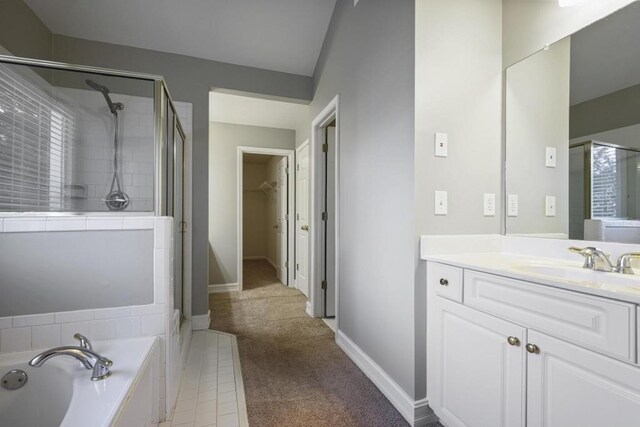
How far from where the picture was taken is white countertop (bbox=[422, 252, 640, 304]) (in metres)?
0.83

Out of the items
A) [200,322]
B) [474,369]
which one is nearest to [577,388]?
[474,369]

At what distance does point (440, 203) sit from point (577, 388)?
889mm

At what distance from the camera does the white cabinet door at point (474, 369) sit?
1.08m

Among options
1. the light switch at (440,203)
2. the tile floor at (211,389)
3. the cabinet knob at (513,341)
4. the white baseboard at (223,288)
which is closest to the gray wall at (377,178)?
the light switch at (440,203)

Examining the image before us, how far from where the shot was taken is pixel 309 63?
299 centimetres

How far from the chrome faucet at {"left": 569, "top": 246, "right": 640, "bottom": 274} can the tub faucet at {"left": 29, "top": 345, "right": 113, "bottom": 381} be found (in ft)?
6.26

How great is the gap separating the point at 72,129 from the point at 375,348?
2281 mm

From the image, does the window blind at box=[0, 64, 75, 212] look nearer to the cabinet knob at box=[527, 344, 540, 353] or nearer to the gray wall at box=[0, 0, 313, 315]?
the gray wall at box=[0, 0, 313, 315]

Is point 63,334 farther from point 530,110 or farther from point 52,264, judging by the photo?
point 530,110

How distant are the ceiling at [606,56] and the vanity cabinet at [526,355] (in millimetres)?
1003

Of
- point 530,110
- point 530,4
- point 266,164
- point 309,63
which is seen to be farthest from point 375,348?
point 266,164

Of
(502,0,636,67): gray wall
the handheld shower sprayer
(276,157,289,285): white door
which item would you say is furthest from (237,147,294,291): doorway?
(502,0,636,67): gray wall

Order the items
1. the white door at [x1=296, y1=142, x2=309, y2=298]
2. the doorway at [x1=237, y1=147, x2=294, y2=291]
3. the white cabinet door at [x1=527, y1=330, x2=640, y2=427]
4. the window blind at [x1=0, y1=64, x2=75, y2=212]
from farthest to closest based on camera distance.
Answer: the doorway at [x1=237, y1=147, x2=294, y2=291]
the white door at [x1=296, y1=142, x2=309, y2=298]
the window blind at [x1=0, y1=64, x2=75, y2=212]
the white cabinet door at [x1=527, y1=330, x2=640, y2=427]

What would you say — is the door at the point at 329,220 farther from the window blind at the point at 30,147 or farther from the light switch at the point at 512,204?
the window blind at the point at 30,147
